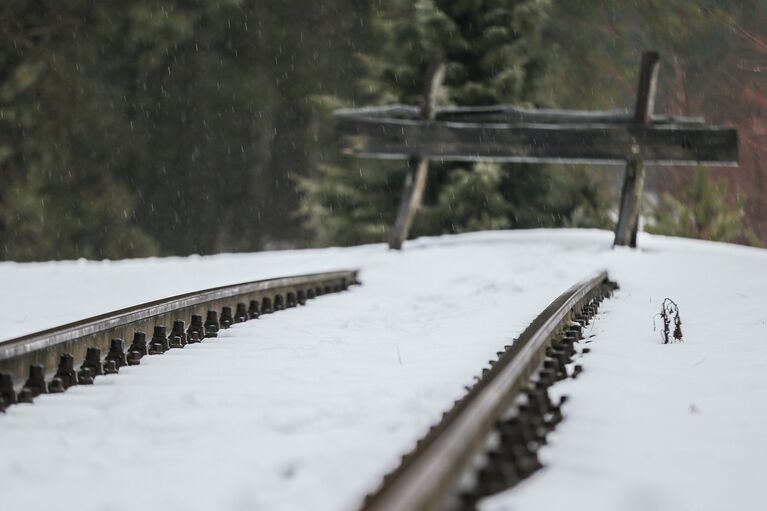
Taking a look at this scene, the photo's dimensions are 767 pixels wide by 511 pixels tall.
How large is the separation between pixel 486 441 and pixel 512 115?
1052cm

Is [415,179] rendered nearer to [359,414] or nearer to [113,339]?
[113,339]

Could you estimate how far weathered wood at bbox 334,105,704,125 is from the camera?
12672 millimetres

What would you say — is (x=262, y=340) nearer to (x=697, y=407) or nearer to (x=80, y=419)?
(x=80, y=419)

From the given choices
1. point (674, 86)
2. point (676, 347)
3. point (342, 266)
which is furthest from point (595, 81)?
point (676, 347)

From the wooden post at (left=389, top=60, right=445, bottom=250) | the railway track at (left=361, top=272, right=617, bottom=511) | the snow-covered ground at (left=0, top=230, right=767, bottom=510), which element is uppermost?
the wooden post at (left=389, top=60, right=445, bottom=250)

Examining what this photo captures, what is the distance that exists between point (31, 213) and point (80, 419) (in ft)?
69.2

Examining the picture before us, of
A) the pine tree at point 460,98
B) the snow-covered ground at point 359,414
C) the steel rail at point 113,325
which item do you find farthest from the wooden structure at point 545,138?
the steel rail at point 113,325

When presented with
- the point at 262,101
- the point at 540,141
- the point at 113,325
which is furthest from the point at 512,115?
the point at 262,101

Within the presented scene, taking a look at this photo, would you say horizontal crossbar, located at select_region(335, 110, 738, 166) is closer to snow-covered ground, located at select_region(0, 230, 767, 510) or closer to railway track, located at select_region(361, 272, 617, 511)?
snow-covered ground, located at select_region(0, 230, 767, 510)

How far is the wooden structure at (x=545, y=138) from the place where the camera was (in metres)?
12.1

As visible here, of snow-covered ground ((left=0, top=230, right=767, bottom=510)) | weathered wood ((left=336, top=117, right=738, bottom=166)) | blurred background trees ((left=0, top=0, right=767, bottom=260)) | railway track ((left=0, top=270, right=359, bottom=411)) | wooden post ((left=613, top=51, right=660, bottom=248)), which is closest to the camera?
snow-covered ground ((left=0, top=230, right=767, bottom=510))

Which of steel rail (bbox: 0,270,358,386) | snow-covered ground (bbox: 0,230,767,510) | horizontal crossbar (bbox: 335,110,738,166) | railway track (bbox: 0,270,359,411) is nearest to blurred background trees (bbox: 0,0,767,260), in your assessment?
horizontal crossbar (bbox: 335,110,738,166)

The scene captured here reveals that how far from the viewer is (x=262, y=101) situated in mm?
27219

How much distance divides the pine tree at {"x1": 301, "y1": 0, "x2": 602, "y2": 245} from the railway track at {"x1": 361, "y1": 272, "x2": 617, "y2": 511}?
14.5 m
